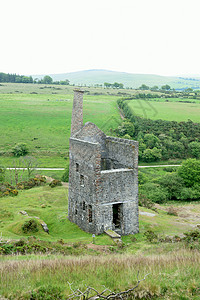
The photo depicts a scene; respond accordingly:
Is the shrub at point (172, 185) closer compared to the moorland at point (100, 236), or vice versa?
the moorland at point (100, 236)

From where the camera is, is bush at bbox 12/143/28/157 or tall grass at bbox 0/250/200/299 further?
bush at bbox 12/143/28/157

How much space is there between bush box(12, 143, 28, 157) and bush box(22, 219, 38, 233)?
49.8 metres

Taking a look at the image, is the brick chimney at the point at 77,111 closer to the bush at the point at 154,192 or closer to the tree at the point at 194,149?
the bush at the point at 154,192

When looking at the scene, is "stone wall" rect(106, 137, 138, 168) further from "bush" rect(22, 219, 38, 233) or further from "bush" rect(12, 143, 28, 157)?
"bush" rect(12, 143, 28, 157)

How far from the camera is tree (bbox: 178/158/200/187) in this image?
50.0m

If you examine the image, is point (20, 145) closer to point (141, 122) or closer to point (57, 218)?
point (141, 122)

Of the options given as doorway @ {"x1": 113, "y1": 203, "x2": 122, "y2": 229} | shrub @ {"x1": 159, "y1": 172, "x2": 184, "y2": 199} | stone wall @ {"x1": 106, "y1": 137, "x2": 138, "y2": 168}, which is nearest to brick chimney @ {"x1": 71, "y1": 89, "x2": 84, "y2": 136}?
stone wall @ {"x1": 106, "y1": 137, "x2": 138, "y2": 168}

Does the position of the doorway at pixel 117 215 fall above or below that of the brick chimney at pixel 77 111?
below

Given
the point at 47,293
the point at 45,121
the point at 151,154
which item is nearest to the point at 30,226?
the point at 47,293

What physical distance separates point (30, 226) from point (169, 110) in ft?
273

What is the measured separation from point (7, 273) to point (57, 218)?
63.4ft

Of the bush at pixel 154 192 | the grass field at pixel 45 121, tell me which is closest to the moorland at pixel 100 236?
the bush at pixel 154 192

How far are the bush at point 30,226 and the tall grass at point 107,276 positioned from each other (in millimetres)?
14504

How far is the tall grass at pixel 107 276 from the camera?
6.88m
